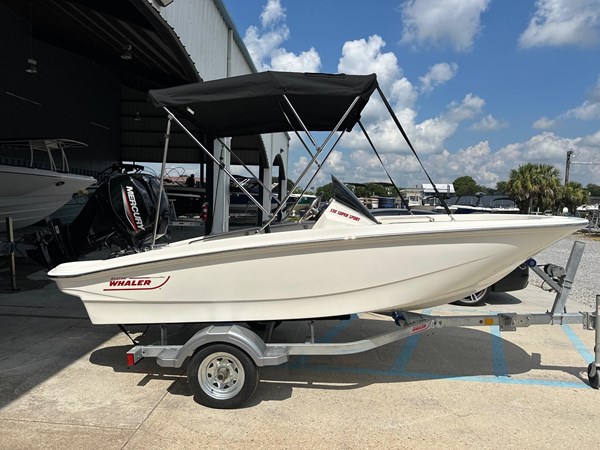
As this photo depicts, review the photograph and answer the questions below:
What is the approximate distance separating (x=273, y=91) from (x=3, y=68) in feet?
41.3

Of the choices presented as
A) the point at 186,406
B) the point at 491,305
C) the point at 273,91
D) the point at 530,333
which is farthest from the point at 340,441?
the point at 491,305

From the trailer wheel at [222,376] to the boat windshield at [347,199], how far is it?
139 centimetres

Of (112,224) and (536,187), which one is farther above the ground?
(536,187)

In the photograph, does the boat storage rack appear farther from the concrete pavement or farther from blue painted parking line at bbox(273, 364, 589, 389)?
blue painted parking line at bbox(273, 364, 589, 389)

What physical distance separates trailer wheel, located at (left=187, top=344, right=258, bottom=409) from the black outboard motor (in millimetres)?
2146

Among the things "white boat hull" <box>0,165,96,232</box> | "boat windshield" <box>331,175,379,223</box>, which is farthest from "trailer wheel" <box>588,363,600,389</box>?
"white boat hull" <box>0,165,96,232</box>

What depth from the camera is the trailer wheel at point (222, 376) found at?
10.2 ft

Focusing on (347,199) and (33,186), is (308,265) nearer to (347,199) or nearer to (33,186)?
(347,199)

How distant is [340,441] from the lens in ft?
8.96

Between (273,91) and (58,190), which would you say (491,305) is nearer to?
(273,91)

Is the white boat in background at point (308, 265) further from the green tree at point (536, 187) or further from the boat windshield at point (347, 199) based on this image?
the green tree at point (536, 187)

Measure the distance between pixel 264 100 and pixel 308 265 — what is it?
172cm

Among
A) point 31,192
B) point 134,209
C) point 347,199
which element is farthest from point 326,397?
point 31,192

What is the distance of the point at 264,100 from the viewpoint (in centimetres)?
396
